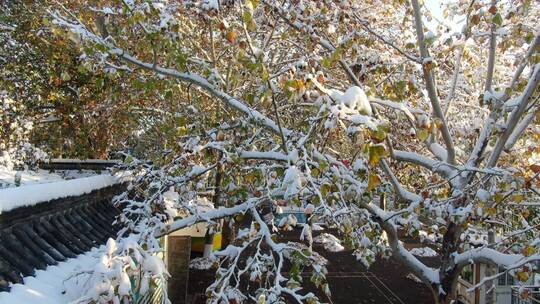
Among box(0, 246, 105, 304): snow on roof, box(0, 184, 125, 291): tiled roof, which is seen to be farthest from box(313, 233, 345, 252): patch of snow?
box(0, 246, 105, 304): snow on roof

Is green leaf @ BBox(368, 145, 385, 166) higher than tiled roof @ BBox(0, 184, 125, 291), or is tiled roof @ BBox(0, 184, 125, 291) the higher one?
green leaf @ BBox(368, 145, 385, 166)

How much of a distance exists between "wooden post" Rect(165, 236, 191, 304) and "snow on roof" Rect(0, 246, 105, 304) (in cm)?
956

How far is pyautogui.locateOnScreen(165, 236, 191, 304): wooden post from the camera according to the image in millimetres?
13359

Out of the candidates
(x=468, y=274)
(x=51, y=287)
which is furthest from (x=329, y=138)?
(x=468, y=274)

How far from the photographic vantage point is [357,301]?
16.3 m

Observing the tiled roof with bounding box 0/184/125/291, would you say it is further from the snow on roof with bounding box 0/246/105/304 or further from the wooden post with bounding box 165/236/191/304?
the wooden post with bounding box 165/236/191/304

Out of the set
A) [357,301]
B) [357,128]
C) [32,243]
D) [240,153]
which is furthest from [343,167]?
[357,301]

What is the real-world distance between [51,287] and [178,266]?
1040 centimetres

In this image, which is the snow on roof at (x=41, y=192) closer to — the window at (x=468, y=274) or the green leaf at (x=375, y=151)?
the green leaf at (x=375, y=151)

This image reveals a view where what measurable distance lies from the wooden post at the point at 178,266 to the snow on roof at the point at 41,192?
7.81 m

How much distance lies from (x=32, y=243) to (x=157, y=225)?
6.01ft

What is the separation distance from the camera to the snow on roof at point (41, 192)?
342cm

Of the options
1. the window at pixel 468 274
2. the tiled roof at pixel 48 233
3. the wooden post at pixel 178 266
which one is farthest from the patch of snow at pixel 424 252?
the tiled roof at pixel 48 233

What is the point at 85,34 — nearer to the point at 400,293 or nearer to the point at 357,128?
the point at 357,128
